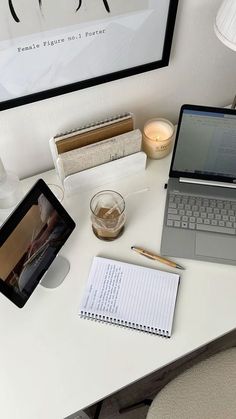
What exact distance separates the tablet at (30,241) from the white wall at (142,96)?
22cm

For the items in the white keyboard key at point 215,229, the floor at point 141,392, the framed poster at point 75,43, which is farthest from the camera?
the floor at point 141,392

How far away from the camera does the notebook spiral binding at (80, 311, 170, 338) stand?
2.54 ft

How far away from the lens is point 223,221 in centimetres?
92

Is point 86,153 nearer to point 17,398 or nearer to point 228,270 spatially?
point 228,270

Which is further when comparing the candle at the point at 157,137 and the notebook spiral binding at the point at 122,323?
the candle at the point at 157,137

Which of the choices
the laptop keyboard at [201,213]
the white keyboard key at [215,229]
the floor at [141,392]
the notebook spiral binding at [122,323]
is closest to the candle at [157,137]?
the laptop keyboard at [201,213]

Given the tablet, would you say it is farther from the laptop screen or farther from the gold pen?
the laptop screen

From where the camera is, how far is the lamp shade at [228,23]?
72 cm

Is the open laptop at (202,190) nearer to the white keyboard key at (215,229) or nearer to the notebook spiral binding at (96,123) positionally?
the white keyboard key at (215,229)

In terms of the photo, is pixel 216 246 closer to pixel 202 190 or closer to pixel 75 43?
pixel 202 190

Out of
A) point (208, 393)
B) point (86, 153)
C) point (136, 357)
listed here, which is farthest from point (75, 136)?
point (208, 393)

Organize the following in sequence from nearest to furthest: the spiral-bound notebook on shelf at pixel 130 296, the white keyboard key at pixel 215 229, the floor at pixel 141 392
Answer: the spiral-bound notebook on shelf at pixel 130 296, the white keyboard key at pixel 215 229, the floor at pixel 141 392

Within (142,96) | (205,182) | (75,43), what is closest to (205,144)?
(205,182)

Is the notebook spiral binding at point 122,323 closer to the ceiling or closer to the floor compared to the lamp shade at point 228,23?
closer to the floor
